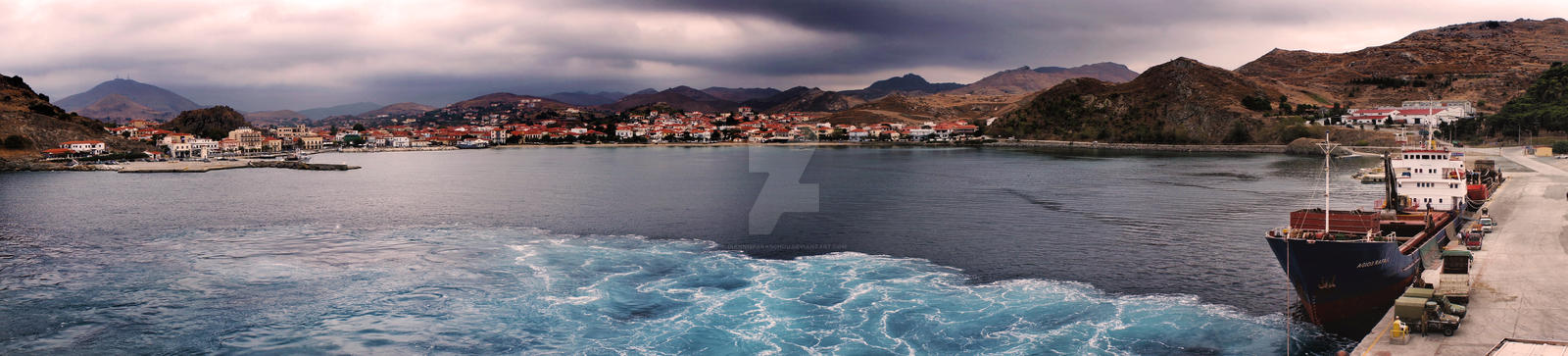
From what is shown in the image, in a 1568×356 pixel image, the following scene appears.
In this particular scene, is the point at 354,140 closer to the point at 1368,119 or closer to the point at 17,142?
the point at 17,142

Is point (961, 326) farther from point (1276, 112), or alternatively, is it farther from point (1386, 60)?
point (1386, 60)

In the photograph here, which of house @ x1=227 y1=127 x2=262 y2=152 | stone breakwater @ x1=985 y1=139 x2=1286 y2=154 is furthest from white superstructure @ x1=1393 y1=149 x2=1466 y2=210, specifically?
house @ x1=227 y1=127 x2=262 y2=152

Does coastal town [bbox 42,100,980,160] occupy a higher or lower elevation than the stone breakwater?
higher

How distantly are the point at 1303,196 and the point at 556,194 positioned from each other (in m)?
35.0

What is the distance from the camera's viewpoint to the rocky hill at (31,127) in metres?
66.1

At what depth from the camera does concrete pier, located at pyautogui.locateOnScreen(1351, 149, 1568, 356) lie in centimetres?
1108

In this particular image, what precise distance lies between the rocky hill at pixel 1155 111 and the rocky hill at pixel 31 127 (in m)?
112

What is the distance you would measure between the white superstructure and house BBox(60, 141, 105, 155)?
9638 cm

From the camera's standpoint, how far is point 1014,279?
17219mm

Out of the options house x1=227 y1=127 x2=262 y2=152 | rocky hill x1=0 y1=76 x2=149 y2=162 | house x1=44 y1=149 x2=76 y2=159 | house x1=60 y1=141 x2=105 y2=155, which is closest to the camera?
rocky hill x1=0 y1=76 x2=149 y2=162

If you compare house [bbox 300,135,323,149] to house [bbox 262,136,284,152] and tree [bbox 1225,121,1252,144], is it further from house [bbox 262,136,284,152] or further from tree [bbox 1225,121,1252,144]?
tree [bbox 1225,121,1252,144]

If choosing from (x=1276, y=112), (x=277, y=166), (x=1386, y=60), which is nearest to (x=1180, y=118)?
(x=1276, y=112)

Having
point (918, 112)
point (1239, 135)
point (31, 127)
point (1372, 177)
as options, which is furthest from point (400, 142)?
point (1372, 177)

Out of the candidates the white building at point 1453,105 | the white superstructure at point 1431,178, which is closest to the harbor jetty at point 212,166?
the white superstructure at point 1431,178
